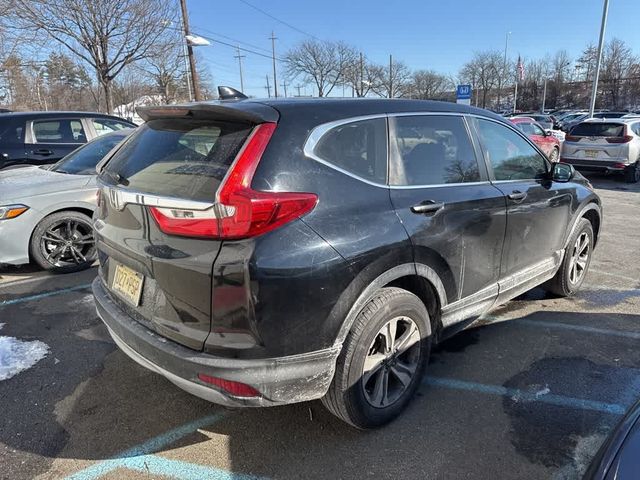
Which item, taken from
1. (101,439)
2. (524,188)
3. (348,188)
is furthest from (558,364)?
(101,439)

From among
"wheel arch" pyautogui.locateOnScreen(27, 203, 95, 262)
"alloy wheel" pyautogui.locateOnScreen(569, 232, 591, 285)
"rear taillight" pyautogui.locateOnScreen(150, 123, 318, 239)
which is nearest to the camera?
"rear taillight" pyautogui.locateOnScreen(150, 123, 318, 239)

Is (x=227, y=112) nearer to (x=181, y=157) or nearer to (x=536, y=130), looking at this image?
(x=181, y=157)

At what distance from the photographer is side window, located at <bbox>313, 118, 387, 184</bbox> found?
233cm

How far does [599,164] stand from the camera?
12125mm

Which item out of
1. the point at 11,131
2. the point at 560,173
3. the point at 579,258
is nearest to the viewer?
the point at 560,173

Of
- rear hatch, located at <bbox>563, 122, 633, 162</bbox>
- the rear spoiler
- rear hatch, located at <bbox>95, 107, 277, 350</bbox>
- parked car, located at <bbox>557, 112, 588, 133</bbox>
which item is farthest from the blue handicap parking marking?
parked car, located at <bbox>557, 112, 588, 133</bbox>

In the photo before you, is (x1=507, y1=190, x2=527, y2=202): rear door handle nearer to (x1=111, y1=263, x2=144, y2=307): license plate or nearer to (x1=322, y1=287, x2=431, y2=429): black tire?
(x1=322, y1=287, x2=431, y2=429): black tire

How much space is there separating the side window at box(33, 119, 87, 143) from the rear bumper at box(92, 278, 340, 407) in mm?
6293

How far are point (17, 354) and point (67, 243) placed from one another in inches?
78.0

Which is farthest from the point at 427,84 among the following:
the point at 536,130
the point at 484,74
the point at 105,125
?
the point at 105,125

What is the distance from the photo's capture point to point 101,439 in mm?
2604

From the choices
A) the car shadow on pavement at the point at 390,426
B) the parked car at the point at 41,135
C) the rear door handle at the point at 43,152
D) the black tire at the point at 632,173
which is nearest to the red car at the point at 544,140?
the black tire at the point at 632,173

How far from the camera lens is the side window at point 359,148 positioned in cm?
233

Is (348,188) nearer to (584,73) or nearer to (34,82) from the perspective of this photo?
(34,82)
